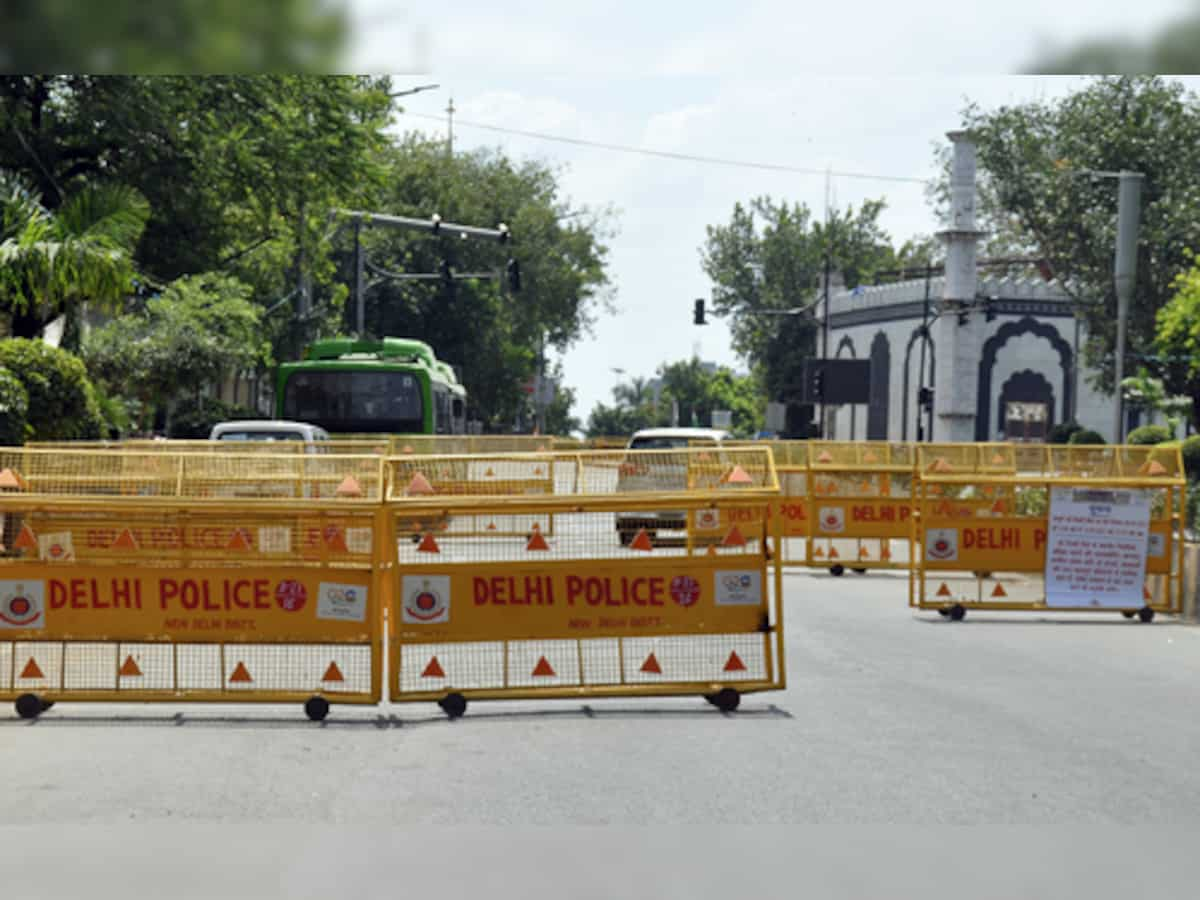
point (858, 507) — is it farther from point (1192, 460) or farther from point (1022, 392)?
point (1022, 392)

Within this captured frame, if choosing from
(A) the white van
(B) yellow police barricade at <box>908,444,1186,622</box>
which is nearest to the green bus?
(A) the white van

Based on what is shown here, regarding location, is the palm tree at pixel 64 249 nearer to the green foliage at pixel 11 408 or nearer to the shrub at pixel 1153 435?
the green foliage at pixel 11 408

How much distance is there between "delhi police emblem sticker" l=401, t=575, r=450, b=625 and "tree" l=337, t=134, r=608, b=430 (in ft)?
149

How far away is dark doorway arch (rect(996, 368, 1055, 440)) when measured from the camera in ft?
212

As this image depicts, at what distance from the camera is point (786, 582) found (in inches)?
749

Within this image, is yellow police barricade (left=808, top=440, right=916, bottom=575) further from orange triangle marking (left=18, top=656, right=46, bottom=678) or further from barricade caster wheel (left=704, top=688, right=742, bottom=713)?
orange triangle marking (left=18, top=656, right=46, bottom=678)

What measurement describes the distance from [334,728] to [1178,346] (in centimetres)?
3272

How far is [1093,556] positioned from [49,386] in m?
11.6

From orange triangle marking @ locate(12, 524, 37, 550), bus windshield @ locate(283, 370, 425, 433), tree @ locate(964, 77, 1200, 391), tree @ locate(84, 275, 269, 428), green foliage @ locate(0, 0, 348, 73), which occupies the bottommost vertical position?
orange triangle marking @ locate(12, 524, 37, 550)

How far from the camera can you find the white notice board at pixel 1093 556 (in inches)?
626

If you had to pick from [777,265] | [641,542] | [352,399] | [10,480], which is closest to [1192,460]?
[641,542]

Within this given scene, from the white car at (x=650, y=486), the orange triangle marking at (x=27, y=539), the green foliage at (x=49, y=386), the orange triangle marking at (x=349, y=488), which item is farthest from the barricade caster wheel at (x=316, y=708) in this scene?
the green foliage at (x=49, y=386)

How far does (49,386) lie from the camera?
721 inches

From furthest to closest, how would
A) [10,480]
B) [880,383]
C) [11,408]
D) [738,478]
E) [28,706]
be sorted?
[880,383], [11,408], [738,478], [10,480], [28,706]
